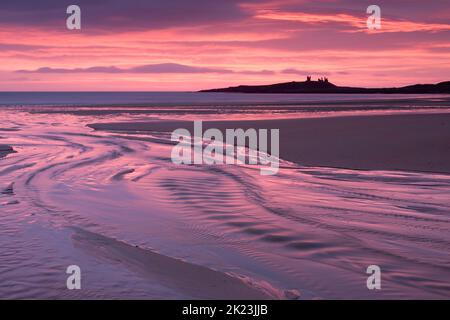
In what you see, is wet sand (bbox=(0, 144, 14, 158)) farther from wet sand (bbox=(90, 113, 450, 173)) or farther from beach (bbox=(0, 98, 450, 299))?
wet sand (bbox=(90, 113, 450, 173))

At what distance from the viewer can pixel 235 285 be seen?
6.15m

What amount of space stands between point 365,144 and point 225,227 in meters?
12.2

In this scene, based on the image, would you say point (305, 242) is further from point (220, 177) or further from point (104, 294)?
point (220, 177)

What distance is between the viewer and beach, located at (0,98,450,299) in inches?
243

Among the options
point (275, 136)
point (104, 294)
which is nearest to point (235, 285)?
point (104, 294)

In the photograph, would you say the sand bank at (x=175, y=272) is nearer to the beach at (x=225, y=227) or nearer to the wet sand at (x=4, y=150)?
the beach at (x=225, y=227)

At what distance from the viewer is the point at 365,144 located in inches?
773

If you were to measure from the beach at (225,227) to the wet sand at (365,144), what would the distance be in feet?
0.49

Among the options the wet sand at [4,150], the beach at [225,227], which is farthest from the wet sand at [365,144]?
the wet sand at [4,150]

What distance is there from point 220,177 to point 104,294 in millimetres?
7563

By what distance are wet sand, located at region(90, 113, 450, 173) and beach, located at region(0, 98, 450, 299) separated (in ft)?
0.49

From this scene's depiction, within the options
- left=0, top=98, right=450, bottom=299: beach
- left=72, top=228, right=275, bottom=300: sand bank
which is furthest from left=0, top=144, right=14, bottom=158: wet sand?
Result: left=72, top=228, right=275, bottom=300: sand bank

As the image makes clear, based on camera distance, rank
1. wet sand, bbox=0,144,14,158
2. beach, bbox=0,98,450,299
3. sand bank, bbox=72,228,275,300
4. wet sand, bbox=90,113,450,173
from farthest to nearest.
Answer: wet sand, bbox=0,144,14,158
wet sand, bbox=90,113,450,173
beach, bbox=0,98,450,299
sand bank, bbox=72,228,275,300

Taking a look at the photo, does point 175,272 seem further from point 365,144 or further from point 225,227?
point 365,144
